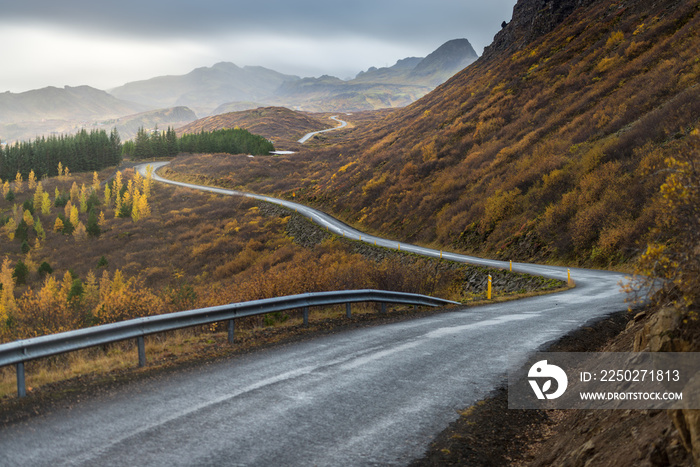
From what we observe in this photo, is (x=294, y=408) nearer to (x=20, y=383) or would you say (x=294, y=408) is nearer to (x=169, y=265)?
(x=20, y=383)

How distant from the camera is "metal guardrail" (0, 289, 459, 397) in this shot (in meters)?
6.37

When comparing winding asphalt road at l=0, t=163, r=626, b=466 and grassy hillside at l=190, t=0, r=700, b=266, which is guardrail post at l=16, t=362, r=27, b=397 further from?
grassy hillside at l=190, t=0, r=700, b=266

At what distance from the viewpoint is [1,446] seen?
4.75 meters

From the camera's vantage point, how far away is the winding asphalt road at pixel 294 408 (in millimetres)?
4641

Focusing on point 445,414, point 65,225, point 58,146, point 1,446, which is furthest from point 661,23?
point 58,146

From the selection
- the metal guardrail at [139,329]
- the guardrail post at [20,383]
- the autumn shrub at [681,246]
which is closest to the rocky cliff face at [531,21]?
the metal guardrail at [139,329]

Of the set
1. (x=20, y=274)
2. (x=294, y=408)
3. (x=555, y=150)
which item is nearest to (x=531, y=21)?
(x=555, y=150)

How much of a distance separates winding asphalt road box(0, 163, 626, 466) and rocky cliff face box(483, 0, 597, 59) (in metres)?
71.2

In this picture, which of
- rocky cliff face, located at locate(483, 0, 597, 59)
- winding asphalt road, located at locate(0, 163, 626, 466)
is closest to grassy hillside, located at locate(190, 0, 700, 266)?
rocky cliff face, located at locate(483, 0, 597, 59)

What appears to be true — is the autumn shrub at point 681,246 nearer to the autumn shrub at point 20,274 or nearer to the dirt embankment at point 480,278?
the dirt embankment at point 480,278

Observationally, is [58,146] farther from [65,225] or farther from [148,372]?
[148,372]

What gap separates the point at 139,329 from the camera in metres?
7.84

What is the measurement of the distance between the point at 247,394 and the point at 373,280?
10.6 m

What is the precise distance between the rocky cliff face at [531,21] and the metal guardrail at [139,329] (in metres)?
70.5
